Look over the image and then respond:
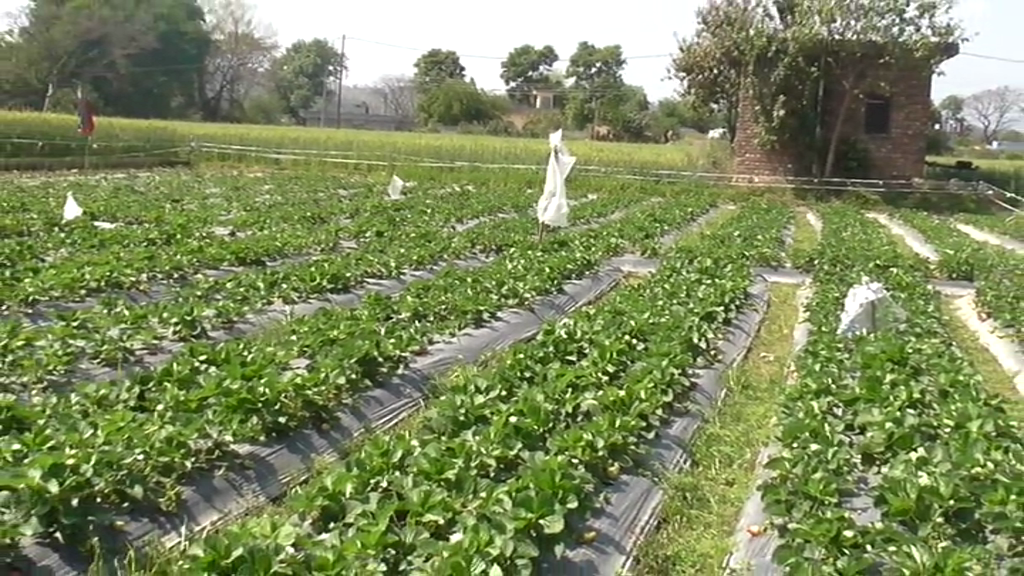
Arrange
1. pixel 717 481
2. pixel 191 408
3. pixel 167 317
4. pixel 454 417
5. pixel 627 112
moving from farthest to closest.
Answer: pixel 627 112, pixel 167 317, pixel 717 481, pixel 454 417, pixel 191 408

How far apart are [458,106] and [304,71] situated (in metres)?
23.0

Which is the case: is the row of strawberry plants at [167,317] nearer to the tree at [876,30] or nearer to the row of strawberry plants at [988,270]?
the row of strawberry plants at [988,270]

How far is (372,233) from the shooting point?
567 inches

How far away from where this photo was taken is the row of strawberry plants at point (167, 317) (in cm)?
612

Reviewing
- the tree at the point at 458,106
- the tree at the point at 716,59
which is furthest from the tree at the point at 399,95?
the tree at the point at 716,59

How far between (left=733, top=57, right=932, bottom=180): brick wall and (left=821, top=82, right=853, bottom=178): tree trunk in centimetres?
23

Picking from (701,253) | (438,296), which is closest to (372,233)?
(701,253)

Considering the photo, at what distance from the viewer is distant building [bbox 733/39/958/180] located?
25.9 metres

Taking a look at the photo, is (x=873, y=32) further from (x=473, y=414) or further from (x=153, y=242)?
(x=473, y=414)

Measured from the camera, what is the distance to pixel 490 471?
15.3 ft

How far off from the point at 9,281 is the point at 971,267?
10951 mm

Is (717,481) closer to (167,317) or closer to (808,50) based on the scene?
(167,317)

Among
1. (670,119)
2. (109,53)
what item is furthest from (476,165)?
(109,53)

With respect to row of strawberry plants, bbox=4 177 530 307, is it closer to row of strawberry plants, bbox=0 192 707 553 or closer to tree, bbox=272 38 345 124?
row of strawberry plants, bbox=0 192 707 553
